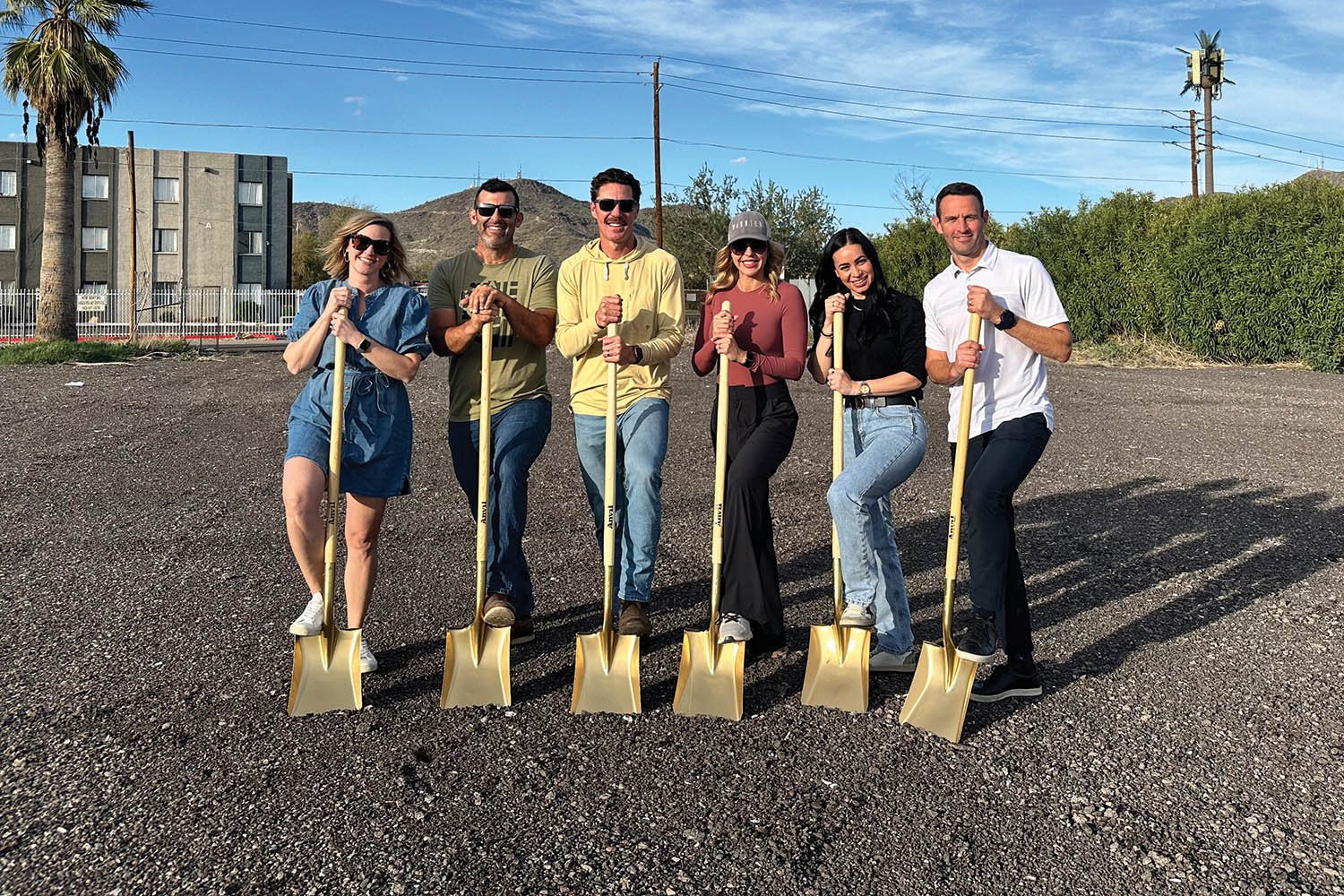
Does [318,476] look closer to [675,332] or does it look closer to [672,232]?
[675,332]

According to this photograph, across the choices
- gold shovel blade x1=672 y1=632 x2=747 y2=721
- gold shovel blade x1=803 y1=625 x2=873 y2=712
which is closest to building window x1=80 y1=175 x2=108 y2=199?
gold shovel blade x1=672 y1=632 x2=747 y2=721

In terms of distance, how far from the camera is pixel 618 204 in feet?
14.8

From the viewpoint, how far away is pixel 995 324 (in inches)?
161

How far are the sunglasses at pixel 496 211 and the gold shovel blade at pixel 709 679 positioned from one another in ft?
6.75

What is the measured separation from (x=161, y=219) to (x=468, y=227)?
8573 centimetres

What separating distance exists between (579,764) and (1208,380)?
17.1m

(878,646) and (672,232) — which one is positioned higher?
(672,232)

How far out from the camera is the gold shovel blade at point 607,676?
4.04 metres

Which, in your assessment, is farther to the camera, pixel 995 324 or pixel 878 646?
pixel 878 646

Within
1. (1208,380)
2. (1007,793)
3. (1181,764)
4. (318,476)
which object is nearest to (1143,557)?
(1181,764)

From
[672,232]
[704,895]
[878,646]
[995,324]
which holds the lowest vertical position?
[704,895]

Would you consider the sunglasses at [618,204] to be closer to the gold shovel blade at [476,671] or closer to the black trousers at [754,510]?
the black trousers at [754,510]

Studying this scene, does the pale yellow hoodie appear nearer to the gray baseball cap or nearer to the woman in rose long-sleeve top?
the woman in rose long-sleeve top

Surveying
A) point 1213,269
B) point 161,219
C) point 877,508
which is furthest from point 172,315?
point 877,508
